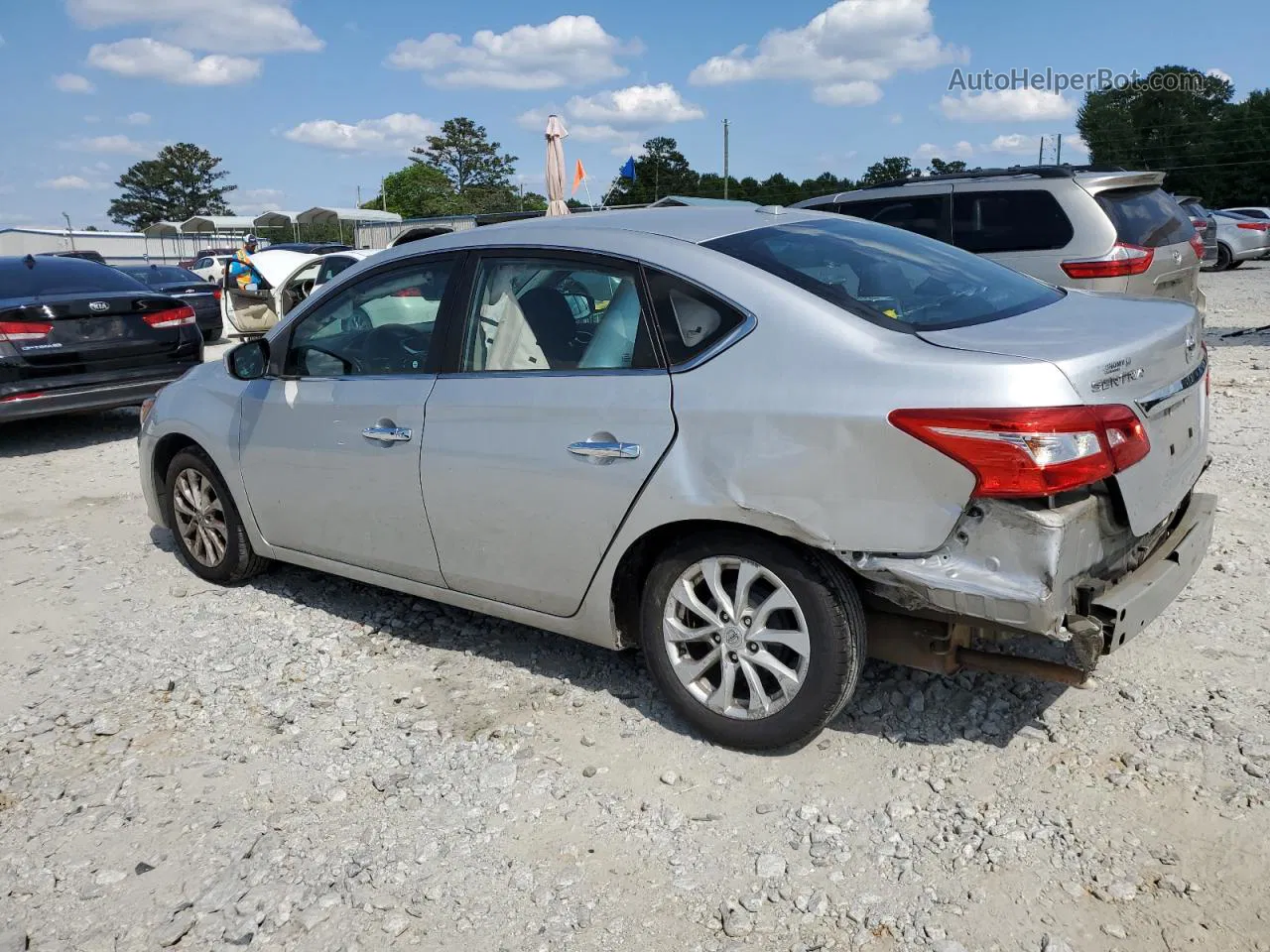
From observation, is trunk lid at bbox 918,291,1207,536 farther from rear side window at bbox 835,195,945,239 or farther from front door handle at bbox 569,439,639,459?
rear side window at bbox 835,195,945,239

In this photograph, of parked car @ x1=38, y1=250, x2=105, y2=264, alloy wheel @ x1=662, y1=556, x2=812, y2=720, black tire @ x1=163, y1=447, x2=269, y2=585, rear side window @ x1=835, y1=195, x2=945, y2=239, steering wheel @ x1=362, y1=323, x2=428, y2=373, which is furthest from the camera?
parked car @ x1=38, y1=250, x2=105, y2=264

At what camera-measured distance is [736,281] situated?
319 centimetres

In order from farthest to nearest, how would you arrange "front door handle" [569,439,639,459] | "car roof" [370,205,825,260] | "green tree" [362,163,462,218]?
"green tree" [362,163,462,218] → "car roof" [370,205,825,260] → "front door handle" [569,439,639,459]

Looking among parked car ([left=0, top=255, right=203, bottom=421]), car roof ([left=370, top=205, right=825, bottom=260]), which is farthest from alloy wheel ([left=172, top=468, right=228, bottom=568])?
parked car ([left=0, top=255, right=203, bottom=421])

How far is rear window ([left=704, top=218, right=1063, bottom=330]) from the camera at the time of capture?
10.4ft

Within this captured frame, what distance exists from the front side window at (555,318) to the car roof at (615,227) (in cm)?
10

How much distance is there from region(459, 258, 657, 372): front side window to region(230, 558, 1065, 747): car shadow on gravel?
1210mm

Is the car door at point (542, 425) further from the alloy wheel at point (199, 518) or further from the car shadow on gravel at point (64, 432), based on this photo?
the car shadow on gravel at point (64, 432)

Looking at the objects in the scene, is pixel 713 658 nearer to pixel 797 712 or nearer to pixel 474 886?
pixel 797 712

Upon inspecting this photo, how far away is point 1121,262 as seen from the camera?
7688 millimetres

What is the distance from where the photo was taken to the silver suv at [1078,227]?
7750 millimetres

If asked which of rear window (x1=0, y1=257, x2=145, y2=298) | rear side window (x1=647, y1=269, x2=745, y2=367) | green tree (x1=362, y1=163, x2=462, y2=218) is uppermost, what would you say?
green tree (x1=362, y1=163, x2=462, y2=218)

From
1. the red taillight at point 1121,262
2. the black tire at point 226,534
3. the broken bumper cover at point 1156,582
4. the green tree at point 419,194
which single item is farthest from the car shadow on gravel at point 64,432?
the green tree at point 419,194

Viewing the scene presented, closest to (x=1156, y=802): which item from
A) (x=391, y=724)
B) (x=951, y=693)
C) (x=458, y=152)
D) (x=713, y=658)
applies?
(x=951, y=693)
